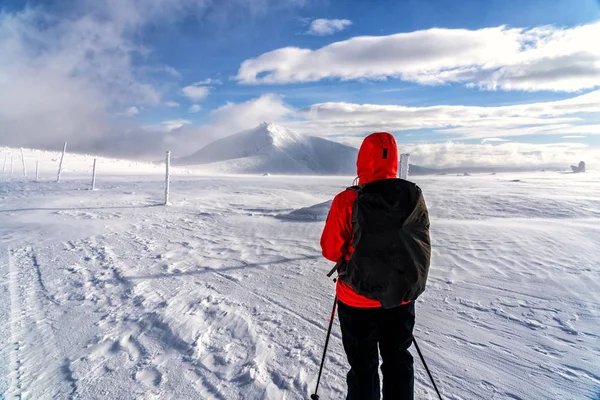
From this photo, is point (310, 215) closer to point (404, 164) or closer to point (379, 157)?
point (404, 164)

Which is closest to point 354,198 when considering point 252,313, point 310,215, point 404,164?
point 252,313

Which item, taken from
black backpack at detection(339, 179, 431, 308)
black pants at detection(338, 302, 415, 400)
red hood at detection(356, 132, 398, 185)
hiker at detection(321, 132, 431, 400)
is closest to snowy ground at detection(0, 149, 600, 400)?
black pants at detection(338, 302, 415, 400)

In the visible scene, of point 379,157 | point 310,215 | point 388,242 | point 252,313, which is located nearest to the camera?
point 388,242

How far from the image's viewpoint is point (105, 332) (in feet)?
12.8

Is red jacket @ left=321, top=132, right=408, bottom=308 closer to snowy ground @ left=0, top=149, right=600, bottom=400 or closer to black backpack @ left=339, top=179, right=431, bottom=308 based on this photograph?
black backpack @ left=339, top=179, right=431, bottom=308

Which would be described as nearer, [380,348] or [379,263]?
[379,263]

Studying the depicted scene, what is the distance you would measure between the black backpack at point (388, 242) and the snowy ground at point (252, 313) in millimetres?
1387

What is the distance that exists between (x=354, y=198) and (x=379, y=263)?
48 centimetres

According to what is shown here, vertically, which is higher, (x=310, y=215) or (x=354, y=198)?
(x=354, y=198)

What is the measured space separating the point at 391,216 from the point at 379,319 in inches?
29.4

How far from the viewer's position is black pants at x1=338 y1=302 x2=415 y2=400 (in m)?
2.31

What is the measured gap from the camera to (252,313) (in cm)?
450

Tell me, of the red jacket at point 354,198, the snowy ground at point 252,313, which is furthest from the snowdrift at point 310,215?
the red jacket at point 354,198

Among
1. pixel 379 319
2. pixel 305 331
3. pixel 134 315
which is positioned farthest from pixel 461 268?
pixel 134 315
